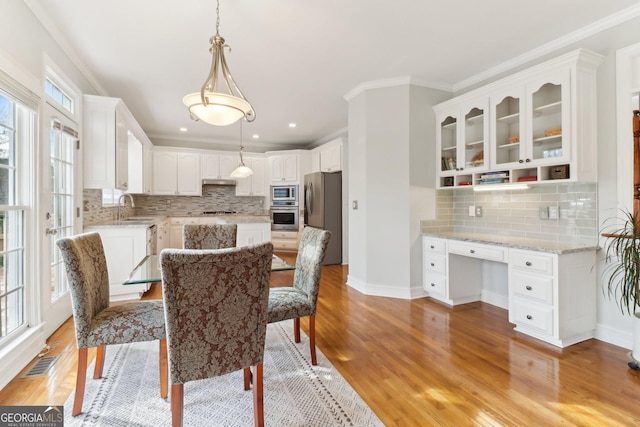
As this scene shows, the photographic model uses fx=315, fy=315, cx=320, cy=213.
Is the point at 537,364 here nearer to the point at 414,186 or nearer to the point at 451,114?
the point at 414,186

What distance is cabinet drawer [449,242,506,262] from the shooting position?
2.87 metres

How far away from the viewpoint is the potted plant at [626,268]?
7.14 feet

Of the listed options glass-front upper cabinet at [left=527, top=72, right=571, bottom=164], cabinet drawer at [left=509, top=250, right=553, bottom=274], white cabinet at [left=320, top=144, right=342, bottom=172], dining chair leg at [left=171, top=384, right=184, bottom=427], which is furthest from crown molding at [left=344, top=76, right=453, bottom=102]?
dining chair leg at [left=171, top=384, right=184, bottom=427]

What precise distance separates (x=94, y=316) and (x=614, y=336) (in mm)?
3744

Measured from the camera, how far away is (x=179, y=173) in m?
6.54

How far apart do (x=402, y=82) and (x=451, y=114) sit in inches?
26.7

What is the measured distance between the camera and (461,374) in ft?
6.82

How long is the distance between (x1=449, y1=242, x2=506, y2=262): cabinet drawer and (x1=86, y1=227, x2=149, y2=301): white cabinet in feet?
11.5

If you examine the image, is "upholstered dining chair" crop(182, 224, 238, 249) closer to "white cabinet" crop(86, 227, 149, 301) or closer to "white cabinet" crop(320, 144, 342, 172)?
"white cabinet" crop(86, 227, 149, 301)

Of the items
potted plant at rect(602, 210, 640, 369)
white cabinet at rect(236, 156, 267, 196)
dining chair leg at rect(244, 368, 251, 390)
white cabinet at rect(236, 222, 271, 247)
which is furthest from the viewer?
white cabinet at rect(236, 156, 267, 196)

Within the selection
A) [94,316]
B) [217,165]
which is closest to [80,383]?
[94,316]

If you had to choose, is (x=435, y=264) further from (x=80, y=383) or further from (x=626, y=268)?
(x=80, y=383)

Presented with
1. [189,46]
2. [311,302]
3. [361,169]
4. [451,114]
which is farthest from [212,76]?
[451,114]

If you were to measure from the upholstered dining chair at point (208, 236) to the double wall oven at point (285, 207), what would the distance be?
12.6ft
